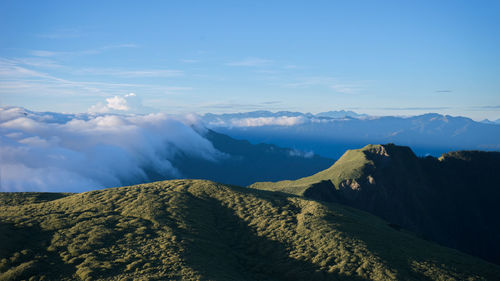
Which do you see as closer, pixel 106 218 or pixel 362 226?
pixel 106 218

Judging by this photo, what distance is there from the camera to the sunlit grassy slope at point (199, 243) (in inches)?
2398

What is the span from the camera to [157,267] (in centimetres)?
6072

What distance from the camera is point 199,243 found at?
7456 cm

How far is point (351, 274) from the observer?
66938mm

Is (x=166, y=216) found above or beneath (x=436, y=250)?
above

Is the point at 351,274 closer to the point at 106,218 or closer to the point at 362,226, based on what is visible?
the point at 362,226

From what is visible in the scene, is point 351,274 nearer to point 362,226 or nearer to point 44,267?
point 362,226

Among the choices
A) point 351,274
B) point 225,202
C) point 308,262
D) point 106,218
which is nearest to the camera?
point 351,274

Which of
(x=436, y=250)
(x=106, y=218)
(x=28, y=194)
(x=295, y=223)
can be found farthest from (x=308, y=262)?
(x=28, y=194)

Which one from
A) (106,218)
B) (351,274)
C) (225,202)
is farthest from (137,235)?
(351,274)

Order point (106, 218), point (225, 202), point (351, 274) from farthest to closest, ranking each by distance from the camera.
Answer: point (225, 202), point (106, 218), point (351, 274)

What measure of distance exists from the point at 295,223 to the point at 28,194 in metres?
85.5

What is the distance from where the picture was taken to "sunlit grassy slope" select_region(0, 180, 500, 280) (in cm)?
6091

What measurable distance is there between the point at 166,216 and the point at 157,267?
26.7 meters
